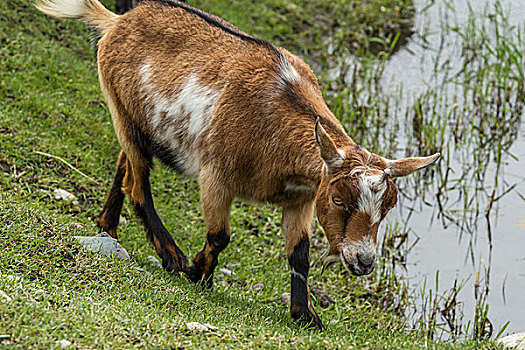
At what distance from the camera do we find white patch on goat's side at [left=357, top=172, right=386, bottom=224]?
443 cm

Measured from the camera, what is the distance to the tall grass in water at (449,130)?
21.7ft

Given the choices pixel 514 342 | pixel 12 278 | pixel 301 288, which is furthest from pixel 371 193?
pixel 12 278

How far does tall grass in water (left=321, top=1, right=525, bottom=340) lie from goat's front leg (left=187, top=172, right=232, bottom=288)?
6.38ft

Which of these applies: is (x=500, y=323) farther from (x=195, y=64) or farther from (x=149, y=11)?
(x=149, y=11)

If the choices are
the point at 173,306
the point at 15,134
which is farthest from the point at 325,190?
the point at 15,134

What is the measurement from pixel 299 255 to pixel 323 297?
100cm

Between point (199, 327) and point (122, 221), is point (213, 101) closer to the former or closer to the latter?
point (199, 327)

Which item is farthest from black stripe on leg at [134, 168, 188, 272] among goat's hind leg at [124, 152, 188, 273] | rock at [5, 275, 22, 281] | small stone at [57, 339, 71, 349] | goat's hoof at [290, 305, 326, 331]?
small stone at [57, 339, 71, 349]

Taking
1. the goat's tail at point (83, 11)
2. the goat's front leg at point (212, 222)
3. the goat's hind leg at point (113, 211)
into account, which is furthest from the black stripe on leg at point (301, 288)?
the goat's tail at point (83, 11)

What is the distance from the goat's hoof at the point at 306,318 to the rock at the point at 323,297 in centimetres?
89

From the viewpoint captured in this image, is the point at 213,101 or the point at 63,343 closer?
the point at 63,343

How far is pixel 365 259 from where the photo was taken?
4469 mm

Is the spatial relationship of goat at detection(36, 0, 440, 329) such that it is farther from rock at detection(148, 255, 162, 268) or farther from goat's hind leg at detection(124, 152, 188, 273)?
rock at detection(148, 255, 162, 268)

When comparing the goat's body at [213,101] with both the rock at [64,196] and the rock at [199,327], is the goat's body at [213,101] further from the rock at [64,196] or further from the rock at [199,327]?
the rock at [199,327]
